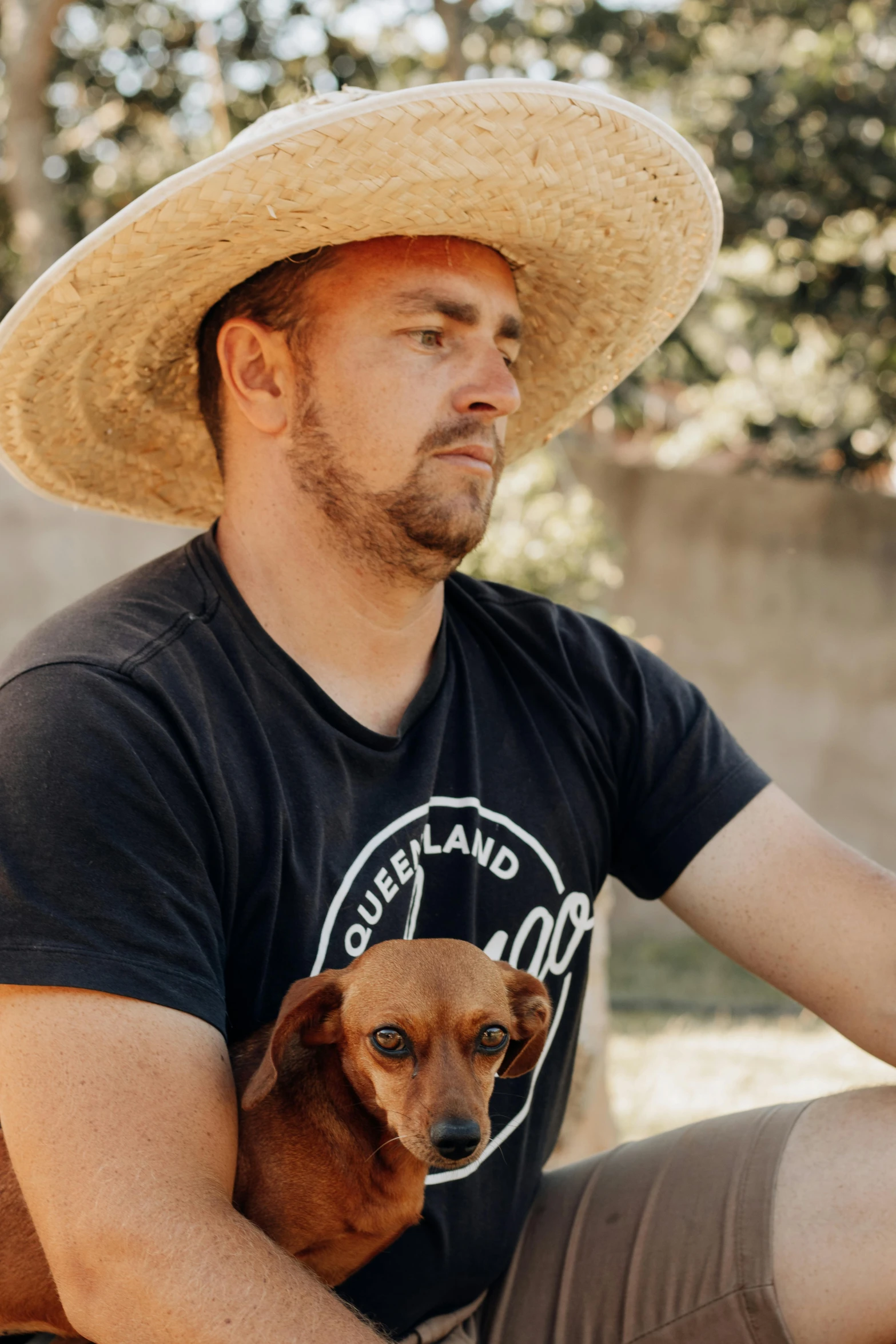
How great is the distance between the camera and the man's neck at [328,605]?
2.05 metres

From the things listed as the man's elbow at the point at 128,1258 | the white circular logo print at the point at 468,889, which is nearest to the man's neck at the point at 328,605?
the white circular logo print at the point at 468,889

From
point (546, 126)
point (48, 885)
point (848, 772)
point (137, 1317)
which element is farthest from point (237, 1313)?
point (848, 772)

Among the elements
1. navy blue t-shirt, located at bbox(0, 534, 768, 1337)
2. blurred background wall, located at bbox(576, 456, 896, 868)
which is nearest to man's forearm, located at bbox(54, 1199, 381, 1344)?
navy blue t-shirt, located at bbox(0, 534, 768, 1337)

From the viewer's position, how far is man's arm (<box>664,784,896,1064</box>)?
2188mm

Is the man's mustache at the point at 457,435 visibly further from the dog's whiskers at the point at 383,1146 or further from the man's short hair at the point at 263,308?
the dog's whiskers at the point at 383,1146

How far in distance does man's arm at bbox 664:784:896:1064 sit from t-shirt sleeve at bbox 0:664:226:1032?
0.96m

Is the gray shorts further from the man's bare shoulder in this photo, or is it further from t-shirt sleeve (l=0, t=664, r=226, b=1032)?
the man's bare shoulder

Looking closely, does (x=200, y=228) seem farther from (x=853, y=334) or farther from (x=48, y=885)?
(x=853, y=334)

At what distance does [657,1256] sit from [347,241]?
5.82 feet

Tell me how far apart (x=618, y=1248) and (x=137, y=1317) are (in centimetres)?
100

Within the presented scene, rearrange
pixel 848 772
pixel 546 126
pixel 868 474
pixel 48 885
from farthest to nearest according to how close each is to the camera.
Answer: pixel 868 474
pixel 848 772
pixel 546 126
pixel 48 885

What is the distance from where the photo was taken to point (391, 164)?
196 centimetres

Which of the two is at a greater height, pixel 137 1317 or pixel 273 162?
pixel 273 162

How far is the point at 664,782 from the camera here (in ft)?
7.50
